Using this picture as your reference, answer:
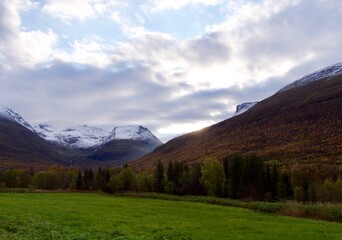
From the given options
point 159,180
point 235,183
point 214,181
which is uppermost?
point 159,180

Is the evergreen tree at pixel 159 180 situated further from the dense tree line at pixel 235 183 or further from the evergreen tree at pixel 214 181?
the evergreen tree at pixel 214 181

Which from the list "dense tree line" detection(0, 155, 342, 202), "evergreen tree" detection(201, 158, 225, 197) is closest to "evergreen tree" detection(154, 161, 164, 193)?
"dense tree line" detection(0, 155, 342, 202)

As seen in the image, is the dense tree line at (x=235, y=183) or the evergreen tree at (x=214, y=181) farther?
the evergreen tree at (x=214, y=181)

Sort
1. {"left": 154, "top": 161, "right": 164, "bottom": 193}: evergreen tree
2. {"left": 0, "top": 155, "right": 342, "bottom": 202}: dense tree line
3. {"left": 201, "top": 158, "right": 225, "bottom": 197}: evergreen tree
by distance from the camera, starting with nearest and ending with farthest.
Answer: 1. {"left": 0, "top": 155, "right": 342, "bottom": 202}: dense tree line
2. {"left": 201, "top": 158, "right": 225, "bottom": 197}: evergreen tree
3. {"left": 154, "top": 161, "right": 164, "bottom": 193}: evergreen tree

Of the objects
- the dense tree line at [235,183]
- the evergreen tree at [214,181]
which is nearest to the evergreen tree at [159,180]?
the dense tree line at [235,183]

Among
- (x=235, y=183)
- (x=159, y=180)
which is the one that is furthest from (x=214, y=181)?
(x=159, y=180)

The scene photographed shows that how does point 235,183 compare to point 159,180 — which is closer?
point 235,183

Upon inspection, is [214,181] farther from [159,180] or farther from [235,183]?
[159,180]

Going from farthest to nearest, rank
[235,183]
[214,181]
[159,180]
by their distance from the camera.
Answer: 1. [159,180]
2. [214,181]
3. [235,183]

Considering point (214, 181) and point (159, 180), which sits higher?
point (159, 180)

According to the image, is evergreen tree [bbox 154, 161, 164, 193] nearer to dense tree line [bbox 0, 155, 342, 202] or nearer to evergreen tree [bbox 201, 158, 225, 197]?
dense tree line [bbox 0, 155, 342, 202]

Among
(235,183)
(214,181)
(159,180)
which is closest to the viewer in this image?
(235,183)

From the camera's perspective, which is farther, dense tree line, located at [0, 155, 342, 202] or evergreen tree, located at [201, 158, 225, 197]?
evergreen tree, located at [201, 158, 225, 197]

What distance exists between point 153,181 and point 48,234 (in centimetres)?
10982
